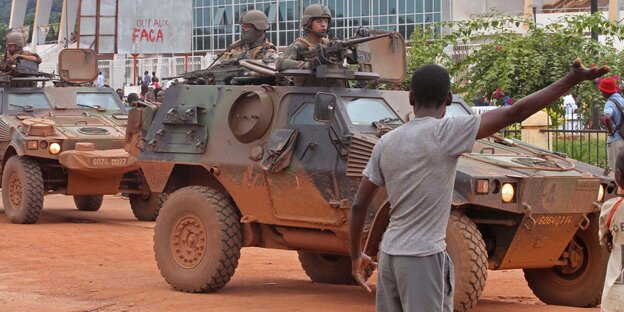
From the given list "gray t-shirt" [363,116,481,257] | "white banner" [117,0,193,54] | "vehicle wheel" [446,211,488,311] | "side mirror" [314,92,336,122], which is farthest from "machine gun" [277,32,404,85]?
"white banner" [117,0,193,54]

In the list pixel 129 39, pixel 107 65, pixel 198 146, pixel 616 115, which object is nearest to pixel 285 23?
pixel 107 65

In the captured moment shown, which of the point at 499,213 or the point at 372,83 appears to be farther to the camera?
the point at 372,83

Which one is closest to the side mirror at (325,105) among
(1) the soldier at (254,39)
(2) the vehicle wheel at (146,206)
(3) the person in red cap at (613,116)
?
(1) the soldier at (254,39)

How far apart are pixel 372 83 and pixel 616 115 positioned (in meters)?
3.99

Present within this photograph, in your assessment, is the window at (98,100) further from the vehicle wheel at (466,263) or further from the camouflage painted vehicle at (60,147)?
the vehicle wheel at (466,263)

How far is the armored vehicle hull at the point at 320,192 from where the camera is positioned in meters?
9.17

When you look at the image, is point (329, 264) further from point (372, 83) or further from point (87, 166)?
point (87, 166)

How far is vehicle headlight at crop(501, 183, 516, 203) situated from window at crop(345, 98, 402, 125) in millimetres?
1495

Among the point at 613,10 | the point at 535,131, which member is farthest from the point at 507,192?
the point at 613,10

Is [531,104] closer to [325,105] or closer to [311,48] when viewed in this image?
[325,105]

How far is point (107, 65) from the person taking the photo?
1706 inches

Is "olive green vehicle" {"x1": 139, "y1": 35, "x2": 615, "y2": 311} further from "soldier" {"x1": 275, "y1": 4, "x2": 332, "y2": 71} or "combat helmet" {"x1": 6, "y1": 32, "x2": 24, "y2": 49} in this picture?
"combat helmet" {"x1": 6, "y1": 32, "x2": 24, "y2": 49}

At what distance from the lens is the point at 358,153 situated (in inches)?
384

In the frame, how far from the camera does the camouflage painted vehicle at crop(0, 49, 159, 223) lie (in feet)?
54.8
